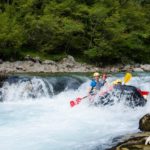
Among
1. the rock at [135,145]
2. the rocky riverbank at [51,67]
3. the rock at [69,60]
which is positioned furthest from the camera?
the rock at [69,60]

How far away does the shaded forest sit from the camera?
40.8 m

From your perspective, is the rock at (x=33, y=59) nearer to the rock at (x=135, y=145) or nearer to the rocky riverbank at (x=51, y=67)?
the rocky riverbank at (x=51, y=67)

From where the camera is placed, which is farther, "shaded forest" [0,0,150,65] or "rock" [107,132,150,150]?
"shaded forest" [0,0,150,65]

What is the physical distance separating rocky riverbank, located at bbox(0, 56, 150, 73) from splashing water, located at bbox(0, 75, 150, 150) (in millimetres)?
11502

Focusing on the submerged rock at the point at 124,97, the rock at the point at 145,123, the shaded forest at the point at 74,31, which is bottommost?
the rock at the point at 145,123

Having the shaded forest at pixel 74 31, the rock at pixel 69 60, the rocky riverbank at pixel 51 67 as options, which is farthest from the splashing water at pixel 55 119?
the shaded forest at pixel 74 31

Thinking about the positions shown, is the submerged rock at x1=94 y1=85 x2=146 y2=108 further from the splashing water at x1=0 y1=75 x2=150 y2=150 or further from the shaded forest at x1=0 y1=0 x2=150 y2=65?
the shaded forest at x1=0 y1=0 x2=150 y2=65

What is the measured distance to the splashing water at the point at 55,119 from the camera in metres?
11.7

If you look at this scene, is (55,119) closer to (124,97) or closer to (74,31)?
(124,97)

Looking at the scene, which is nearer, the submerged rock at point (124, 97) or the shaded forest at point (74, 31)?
the submerged rock at point (124, 97)

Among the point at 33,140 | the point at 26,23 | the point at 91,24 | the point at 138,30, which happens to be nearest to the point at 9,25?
the point at 26,23

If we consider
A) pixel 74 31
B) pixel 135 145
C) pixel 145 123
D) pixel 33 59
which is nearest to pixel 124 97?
pixel 145 123

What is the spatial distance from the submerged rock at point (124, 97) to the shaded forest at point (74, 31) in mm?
22561

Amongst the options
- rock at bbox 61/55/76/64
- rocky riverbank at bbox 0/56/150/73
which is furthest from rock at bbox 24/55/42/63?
rock at bbox 61/55/76/64
